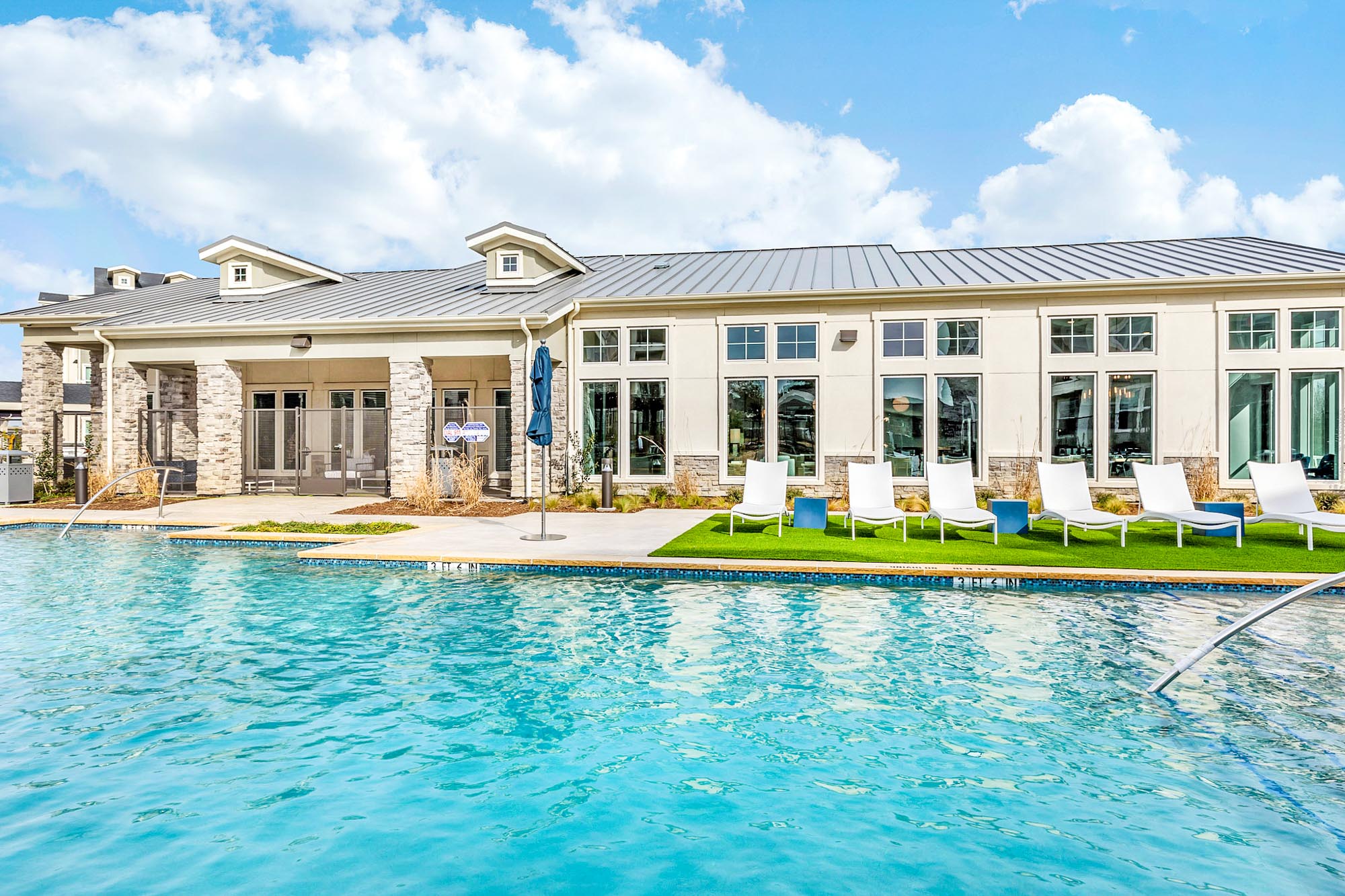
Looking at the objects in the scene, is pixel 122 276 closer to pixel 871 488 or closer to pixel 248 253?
pixel 248 253

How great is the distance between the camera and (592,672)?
17.6 feet

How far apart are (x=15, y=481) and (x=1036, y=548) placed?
66.3 ft

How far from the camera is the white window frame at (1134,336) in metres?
14.0

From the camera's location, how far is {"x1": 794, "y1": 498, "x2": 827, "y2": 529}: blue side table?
11.2m

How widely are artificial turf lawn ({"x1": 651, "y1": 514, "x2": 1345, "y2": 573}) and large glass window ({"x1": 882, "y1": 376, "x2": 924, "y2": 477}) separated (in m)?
3.52

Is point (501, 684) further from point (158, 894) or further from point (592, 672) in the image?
point (158, 894)

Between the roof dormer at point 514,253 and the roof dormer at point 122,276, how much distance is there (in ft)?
→ 52.2

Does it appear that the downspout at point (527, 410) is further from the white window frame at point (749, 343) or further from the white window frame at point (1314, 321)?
the white window frame at point (1314, 321)

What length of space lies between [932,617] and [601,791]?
4.07 metres

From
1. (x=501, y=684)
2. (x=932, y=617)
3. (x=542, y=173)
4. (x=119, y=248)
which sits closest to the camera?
(x=501, y=684)

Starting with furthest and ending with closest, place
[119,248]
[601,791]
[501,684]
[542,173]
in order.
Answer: [119,248] → [542,173] → [501,684] → [601,791]

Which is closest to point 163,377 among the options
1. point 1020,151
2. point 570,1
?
point 570,1

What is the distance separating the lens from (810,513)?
36.9ft

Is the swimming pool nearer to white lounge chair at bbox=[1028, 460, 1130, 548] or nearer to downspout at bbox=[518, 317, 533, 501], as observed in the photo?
white lounge chair at bbox=[1028, 460, 1130, 548]
